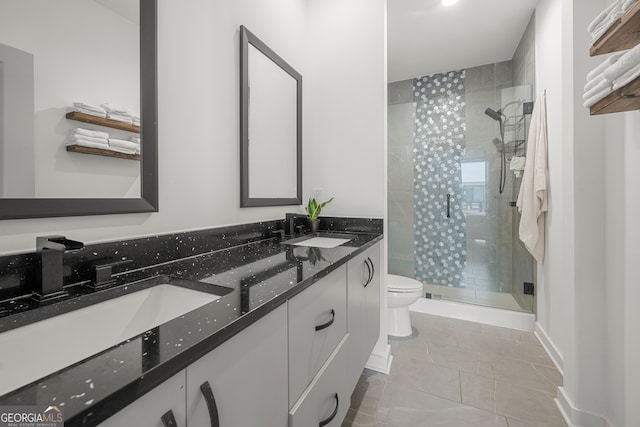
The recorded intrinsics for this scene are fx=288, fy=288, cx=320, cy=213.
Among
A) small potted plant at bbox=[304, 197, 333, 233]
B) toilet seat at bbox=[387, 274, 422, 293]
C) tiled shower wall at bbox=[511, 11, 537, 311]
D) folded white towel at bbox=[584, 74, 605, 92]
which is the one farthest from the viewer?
tiled shower wall at bbox=[511, 11, 537, 311]

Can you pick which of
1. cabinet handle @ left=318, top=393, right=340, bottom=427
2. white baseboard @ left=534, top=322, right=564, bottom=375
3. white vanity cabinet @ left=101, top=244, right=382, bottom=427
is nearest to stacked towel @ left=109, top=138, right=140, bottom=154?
white vanity cabinet @ left=101, top=244, right=382, bottom=427

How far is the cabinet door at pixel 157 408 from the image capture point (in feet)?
1.27

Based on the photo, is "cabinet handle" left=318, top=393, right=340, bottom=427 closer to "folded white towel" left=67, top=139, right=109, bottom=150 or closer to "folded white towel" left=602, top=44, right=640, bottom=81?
"folded white towel" left=67, top=139, right=109, bottom=150

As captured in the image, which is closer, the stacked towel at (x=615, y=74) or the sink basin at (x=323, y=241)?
the stacked towel at (x=615, y=74)

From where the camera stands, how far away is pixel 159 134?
113cm

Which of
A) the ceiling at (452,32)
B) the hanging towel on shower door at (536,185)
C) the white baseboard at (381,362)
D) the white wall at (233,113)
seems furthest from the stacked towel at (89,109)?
the hanging towel on shower door at (536,185)

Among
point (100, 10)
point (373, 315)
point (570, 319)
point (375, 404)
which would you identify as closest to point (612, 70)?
point (570, 319)

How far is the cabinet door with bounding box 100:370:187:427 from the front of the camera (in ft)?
1.27

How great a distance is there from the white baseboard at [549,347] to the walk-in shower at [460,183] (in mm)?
294

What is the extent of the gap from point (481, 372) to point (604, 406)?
63cm

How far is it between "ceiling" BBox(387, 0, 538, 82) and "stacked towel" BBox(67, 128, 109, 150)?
7.63 feet

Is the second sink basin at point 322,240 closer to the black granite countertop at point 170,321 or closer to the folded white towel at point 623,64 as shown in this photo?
the black granite countertop at point 170,321

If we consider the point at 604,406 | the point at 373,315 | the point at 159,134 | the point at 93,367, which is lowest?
the point at 604,406

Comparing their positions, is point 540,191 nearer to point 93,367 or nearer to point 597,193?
point 597,193
